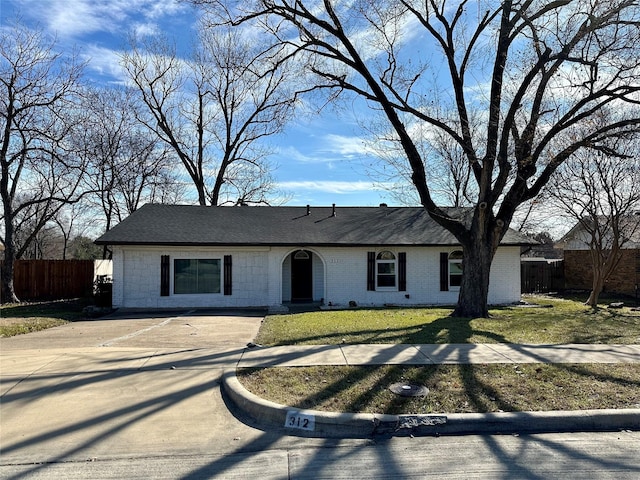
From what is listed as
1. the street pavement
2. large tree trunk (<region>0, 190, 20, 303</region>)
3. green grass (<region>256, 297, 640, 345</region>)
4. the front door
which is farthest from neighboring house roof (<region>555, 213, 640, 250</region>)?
large tree trunk (<region>0, 190, 20, 303</region>)

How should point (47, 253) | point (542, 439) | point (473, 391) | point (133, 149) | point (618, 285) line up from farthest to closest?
point (47, 253) < point (133, 149) < point (618, 285) < point (473, 391) < point (542, 439)

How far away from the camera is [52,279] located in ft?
73.1

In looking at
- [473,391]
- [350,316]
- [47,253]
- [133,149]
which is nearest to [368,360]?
[473,391]

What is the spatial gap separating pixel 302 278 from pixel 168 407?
1539 centimetres

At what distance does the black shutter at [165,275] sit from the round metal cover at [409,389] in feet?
45.4

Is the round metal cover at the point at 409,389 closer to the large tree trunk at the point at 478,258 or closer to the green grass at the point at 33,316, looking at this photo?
the large tree trunk at the point at 478,258

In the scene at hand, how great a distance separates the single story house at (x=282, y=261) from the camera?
18.2 metres

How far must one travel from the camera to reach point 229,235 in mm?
18953

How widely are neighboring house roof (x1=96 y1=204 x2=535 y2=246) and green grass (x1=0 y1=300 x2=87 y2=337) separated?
2986mm

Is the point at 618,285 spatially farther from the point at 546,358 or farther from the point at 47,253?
the point at 47,253

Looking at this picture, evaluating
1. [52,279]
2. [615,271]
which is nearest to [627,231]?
[615,271]

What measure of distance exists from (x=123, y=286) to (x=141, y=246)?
1.71 m

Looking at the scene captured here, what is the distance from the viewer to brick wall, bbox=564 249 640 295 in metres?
25.6

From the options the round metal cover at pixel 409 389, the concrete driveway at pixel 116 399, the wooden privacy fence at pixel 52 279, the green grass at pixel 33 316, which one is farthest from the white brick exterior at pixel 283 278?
the round metal cover at pixel 409 389
